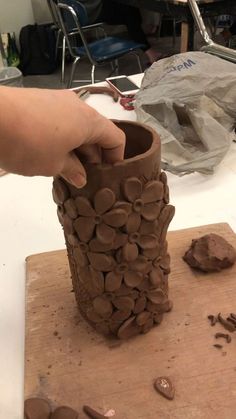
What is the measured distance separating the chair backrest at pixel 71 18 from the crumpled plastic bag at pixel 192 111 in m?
1.70

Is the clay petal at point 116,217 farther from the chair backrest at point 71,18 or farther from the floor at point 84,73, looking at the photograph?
the floor at point 84,73

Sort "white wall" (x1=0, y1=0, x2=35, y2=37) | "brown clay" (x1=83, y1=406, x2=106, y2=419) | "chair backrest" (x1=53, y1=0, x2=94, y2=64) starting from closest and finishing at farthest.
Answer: "brown clay" (x1=83, y1=406, x2=106, y2=419), "chair backrest" (x1=53, y1=0, x2=94, y2=64), "white wall" (x1=0, y1=0, x2=35, y2=37)

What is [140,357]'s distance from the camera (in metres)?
0.55

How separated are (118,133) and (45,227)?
15.5 inches

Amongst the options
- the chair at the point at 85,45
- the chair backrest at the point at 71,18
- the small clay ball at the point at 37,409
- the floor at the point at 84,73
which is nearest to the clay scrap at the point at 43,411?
the small clay ball at the point at 37,409

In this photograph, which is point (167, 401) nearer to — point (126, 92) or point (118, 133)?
point (118, 133)

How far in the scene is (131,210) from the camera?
1.64ft

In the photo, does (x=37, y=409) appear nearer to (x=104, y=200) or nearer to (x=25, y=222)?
(x=104, y=200)

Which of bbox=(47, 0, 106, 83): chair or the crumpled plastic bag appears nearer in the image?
the crumpled plastic bag

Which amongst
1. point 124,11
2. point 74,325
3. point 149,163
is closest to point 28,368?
point 74,325

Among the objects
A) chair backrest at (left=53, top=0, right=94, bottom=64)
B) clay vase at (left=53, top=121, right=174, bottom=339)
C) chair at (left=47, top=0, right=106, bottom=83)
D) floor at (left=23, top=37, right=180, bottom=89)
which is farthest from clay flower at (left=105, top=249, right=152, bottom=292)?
floor at (left=23, top=37, right=180, bottom=89)

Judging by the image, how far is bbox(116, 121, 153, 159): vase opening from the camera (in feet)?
1.75

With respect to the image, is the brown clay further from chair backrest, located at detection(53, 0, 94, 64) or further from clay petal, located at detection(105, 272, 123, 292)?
chair backrest, located at detection(53, 0, 94, 64)

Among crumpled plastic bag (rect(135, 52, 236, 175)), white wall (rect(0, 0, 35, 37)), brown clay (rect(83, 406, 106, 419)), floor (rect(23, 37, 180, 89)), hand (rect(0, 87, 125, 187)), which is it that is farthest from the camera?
white wall (rect(0, 0, 35, 37))
